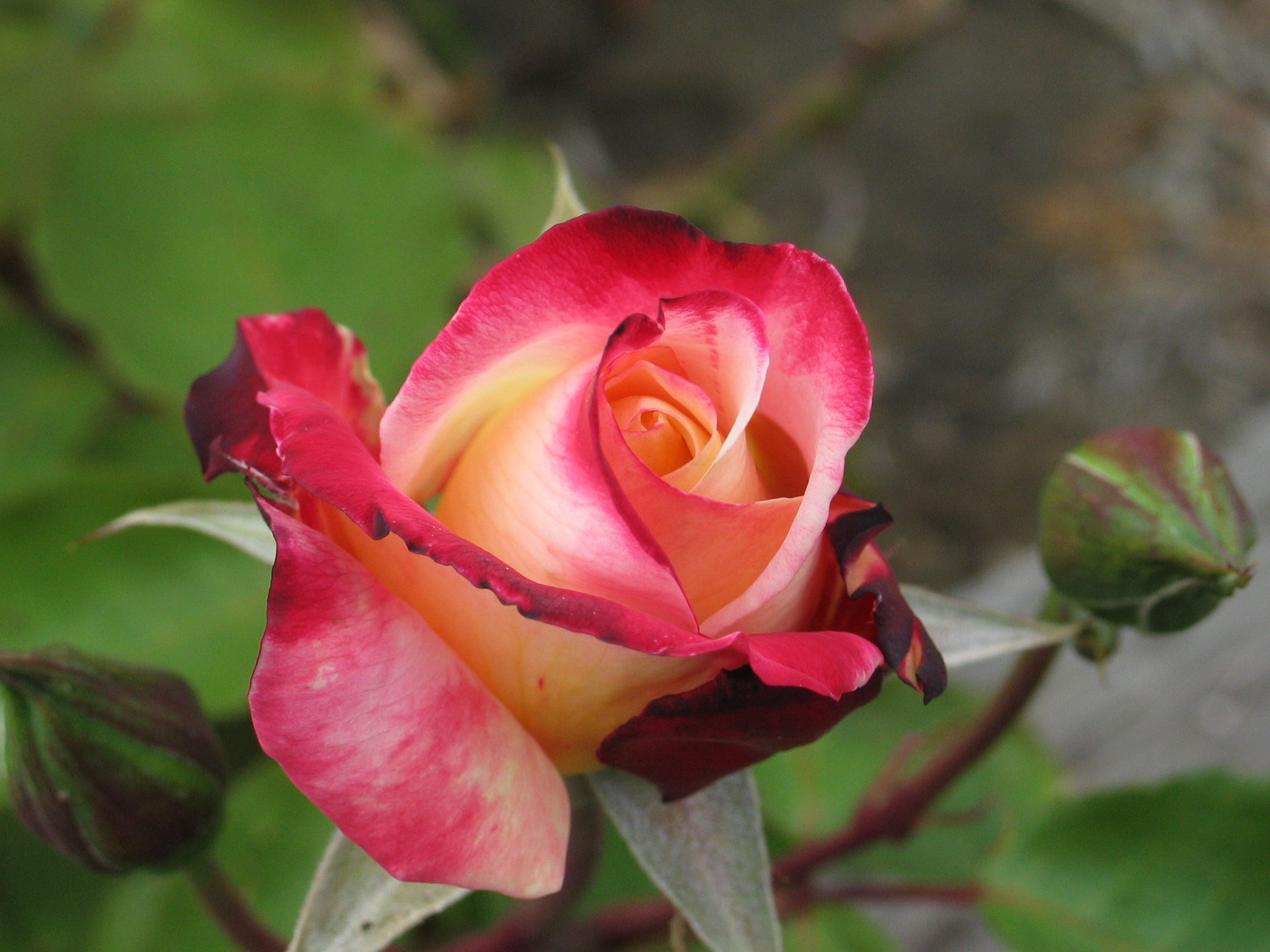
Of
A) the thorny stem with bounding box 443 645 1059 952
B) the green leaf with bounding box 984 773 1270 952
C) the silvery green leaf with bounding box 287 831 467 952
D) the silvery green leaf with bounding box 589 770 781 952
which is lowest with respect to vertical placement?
the green leaf with bounding box 984 773 1270 952

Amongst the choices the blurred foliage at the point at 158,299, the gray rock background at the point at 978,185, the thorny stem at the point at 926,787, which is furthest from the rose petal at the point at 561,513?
the gray rock background at the point at 978,185

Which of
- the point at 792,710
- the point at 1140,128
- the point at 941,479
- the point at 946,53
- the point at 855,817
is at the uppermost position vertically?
the point at 792,710

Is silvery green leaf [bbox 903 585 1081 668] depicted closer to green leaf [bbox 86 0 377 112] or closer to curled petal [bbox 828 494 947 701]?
curled petal [bbox 828 494 947 701]

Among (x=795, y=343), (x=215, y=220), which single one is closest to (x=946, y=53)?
(x=215, y=220)

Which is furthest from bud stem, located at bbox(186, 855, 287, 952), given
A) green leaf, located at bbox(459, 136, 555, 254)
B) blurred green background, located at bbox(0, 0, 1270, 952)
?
green leaf, located at bbox(459, 136, 555, 254)

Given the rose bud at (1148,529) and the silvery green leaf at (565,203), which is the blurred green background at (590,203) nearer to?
the rose bud at (1148,529)

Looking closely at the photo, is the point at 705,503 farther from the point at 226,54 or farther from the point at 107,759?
the point at 226,54

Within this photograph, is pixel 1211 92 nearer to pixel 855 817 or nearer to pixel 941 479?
pixel 941 479
